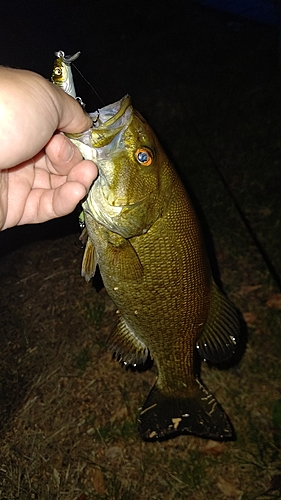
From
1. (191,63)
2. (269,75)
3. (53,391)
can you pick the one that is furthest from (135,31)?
(53,391)

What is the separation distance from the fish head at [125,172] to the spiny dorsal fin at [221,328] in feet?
1.75

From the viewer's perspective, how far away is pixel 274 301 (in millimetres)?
3549

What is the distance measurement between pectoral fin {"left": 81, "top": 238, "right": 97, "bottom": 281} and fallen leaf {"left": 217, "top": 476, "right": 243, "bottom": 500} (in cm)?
161

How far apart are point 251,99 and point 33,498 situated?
4.28 meters

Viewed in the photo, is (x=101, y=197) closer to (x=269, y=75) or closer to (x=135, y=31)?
(x=269, y=75)

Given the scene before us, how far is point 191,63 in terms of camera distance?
6.02m

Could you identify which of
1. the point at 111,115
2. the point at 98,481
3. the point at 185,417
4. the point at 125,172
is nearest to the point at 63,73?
the point at 111,115

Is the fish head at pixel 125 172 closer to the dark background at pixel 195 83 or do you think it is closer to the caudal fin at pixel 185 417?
the caudal fin at pixel 185 417

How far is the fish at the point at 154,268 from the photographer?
1.83 meters

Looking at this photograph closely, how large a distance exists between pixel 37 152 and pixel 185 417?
58.0 inches

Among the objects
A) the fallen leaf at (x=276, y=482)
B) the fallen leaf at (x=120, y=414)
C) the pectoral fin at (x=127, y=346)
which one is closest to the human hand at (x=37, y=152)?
the pectoral fin at (x=127, y=346)

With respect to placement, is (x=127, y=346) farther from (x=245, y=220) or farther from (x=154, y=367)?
(x=245, y=220)

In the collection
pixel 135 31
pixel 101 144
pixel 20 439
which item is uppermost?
pixel 135 31

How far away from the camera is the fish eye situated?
72.6 inches
